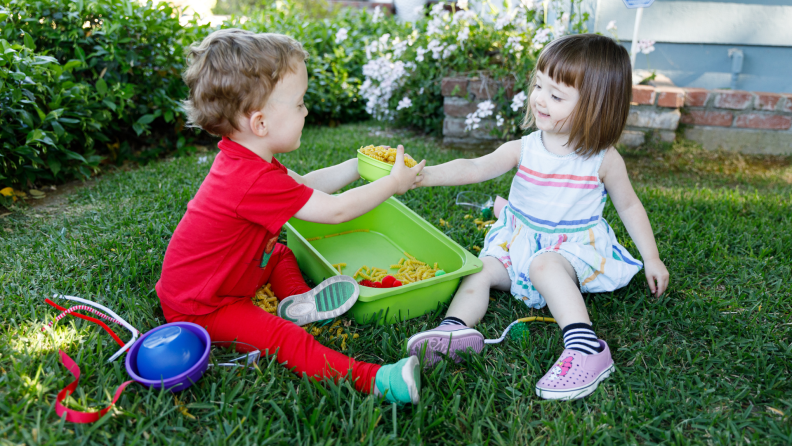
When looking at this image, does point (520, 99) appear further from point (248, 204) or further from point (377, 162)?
point (248, 204)

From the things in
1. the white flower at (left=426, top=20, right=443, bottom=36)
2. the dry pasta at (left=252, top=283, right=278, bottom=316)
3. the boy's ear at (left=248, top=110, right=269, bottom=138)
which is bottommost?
the dry pasta at (left=252, top=283, right=278, bottom=316)

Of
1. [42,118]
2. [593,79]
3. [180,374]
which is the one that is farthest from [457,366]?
[42,118]

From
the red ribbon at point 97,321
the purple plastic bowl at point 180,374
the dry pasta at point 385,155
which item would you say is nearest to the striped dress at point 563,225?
the dry pasta at point 385,155

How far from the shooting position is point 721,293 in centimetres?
197

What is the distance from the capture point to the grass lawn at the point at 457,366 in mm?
1289

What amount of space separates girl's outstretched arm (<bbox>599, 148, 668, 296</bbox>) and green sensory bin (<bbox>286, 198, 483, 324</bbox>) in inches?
22.3

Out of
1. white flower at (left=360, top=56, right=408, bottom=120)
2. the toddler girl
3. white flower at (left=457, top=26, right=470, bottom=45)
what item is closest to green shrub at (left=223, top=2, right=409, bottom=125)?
white flower at (left=360, top=56, right=408, bottom=120)

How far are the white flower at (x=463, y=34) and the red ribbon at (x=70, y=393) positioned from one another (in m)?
3.18

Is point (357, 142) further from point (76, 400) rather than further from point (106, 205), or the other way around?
point (76, 400)

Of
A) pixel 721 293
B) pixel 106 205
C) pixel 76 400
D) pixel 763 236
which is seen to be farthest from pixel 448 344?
pixel 106 205

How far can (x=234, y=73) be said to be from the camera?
1.50 metres

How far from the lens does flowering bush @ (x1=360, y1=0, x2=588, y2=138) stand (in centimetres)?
357

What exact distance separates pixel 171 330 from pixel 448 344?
79cm

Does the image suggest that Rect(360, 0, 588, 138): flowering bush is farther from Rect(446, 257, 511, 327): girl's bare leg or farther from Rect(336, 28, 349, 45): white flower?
Rect(446, 257, 511, 327): girl's bare leg
